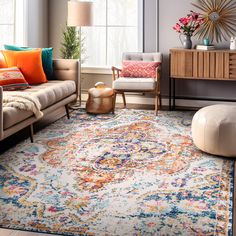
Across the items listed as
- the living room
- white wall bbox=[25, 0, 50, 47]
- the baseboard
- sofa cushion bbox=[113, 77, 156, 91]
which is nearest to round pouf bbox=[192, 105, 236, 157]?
the living room

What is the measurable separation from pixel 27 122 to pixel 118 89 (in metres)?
1.81

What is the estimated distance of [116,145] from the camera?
4641 millimetres

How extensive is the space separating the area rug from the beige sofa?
25cm

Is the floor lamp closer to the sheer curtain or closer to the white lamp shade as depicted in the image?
the white lamp shade

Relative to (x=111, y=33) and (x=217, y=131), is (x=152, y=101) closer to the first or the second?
(x=111, y=33)

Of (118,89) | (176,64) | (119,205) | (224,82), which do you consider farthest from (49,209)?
(224,82)

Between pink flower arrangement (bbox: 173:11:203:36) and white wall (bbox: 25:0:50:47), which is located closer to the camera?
pink flower arrangement (bbox: 173:11:203:36)

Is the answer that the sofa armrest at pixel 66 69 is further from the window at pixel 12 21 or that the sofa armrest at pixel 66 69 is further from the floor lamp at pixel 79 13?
the window at pixel 12 21

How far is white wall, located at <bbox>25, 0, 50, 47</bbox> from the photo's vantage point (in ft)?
21.5

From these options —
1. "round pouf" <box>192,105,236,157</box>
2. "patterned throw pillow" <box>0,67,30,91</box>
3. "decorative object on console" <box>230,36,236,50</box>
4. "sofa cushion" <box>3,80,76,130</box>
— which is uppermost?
"decorative object on console" <box>230,36,236,50</box>

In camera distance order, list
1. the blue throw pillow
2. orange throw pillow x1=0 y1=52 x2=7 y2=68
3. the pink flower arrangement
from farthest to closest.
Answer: the pink flower arrangement, the blue throw pillow, orange throw pillow x1=0 y1=52 x2=7 y2=68

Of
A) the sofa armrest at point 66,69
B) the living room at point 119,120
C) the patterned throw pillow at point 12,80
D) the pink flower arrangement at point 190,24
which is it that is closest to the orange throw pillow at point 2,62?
the living room at point 119,120

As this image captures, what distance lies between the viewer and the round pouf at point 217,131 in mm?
4070

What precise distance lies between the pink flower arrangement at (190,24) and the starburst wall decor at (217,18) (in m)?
0.10
